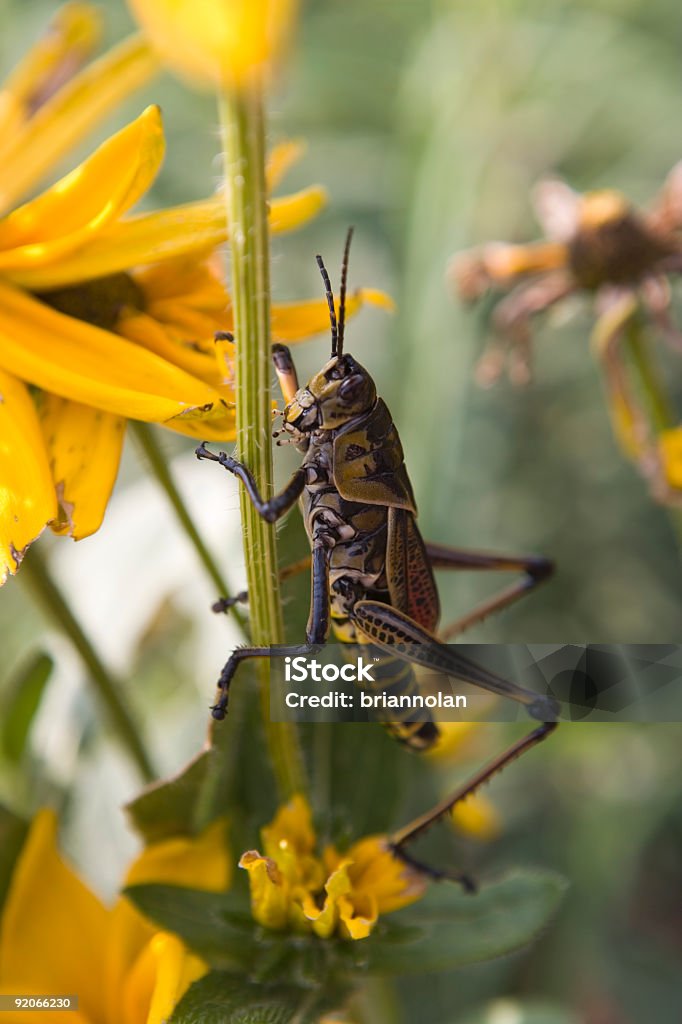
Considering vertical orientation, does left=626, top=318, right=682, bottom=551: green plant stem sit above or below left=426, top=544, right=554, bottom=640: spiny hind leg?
above

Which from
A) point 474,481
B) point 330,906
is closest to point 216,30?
point 330,906

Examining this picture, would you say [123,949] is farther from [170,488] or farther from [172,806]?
[170,488]

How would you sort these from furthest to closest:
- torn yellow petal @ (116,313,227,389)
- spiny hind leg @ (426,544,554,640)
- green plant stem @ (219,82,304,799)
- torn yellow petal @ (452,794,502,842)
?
torn yellow petal @ (452,794,502,842)
spiny hind leg @ (426,544,554,640)
torn yellow petal @ (116,313,227,389)
green plant stem @ (219,82,304,799)

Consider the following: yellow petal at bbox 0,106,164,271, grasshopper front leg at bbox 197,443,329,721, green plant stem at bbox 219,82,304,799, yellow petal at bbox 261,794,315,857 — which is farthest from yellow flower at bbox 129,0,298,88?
yellow petal at bbox 261,794,315,857

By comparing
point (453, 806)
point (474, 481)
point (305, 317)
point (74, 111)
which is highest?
point (474, 481)

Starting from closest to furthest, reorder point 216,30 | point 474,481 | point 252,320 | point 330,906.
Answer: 1. point 216,30
2. point 252,320
3. point 330,906
4. point 474,481

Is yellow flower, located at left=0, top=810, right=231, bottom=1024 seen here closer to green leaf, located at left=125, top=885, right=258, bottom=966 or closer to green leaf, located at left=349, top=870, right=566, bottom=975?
green leaf, located at left=125, top=885, right=258, bottom=966

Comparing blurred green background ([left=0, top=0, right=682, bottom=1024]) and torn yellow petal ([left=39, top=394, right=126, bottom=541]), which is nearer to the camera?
torn yellow petal ([left=39, top=394, right=126, bottom=541])
